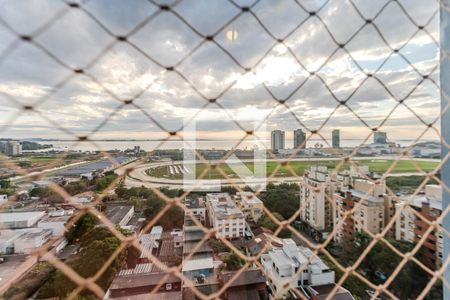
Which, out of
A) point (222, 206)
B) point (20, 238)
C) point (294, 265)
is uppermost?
point (20, 238)

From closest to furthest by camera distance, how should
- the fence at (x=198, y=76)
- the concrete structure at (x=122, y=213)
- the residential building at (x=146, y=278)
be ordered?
the fence at (x=198, y=76) < the concrete structure at (x=122, y=213) < the residential building at (x=146, y=278)

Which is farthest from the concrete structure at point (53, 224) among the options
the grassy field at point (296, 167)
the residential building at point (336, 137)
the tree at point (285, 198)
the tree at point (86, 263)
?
the tree at point (285, 198)

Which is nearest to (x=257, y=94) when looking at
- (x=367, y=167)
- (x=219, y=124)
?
(x=219, y=124)

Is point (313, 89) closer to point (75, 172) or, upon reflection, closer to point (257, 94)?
point (257, 94)

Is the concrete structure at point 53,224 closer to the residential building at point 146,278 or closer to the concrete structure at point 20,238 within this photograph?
the concrete structure at point 20,238

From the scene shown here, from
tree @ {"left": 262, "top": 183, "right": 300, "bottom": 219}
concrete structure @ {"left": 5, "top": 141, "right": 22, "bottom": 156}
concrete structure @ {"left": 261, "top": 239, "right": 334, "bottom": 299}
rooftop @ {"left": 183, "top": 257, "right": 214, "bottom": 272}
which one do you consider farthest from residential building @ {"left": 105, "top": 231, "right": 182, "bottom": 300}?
concrete structure @ {"left": 5, "top": 141, "right": 22, "bottom": 156}

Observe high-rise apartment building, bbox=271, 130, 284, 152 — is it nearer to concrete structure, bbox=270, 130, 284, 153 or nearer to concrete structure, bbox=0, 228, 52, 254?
concrete structure, bbox=270, 130, 284, 153

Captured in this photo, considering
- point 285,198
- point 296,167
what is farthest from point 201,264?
point 296,167

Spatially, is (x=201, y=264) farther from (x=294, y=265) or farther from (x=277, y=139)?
(x=277, y=139)
